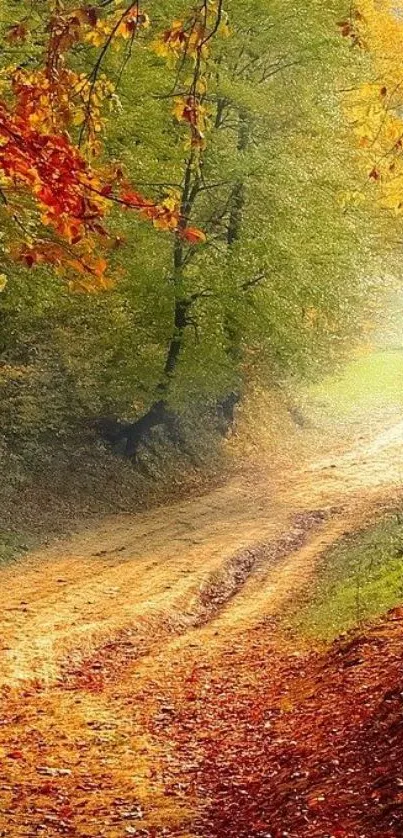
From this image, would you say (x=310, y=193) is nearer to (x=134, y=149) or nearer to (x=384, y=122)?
(x=134, y=149)

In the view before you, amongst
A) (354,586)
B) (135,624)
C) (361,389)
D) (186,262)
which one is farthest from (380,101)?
(361,389)

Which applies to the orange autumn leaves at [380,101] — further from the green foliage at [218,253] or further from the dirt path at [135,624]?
the dirt path at [135,624]

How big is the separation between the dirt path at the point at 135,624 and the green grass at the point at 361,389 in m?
6.83

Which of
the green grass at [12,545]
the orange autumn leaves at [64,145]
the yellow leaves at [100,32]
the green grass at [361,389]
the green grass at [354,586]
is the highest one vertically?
the yellow leaves at [100,32]

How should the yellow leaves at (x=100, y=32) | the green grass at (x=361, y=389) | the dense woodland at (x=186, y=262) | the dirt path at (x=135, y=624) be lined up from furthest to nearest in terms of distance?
1. the green grass at (x=361, y=389)
2. the dense woodland at (x=186, y=262)
3. the dirt path at (x=135, y=624)
4. the yellow leaves at (x=100, y=32)

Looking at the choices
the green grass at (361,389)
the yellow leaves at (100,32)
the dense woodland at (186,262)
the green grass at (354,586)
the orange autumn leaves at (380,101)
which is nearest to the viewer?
the yellow leaves at (100,32)

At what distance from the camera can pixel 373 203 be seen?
22844mm

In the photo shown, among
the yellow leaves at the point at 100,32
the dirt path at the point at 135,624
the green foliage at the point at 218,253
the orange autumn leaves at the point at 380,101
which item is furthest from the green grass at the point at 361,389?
the yellow leaves at the point at 100,32

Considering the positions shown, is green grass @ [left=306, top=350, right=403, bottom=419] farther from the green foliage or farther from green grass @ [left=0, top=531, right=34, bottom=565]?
green grass @ [left=0, top=531, right=34, bottom=565]

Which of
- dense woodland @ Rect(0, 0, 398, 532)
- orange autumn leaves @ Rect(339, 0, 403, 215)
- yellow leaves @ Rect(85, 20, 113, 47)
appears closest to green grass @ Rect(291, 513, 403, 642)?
orange autumn leaves @ Rect(339, 0, 403, 215)

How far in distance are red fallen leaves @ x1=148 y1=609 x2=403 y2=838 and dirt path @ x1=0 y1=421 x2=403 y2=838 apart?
27 cm

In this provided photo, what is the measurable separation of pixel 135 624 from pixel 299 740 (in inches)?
193

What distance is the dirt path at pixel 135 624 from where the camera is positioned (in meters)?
6.66

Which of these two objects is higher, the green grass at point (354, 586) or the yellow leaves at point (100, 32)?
the yellow leaves at point (100, 32)
